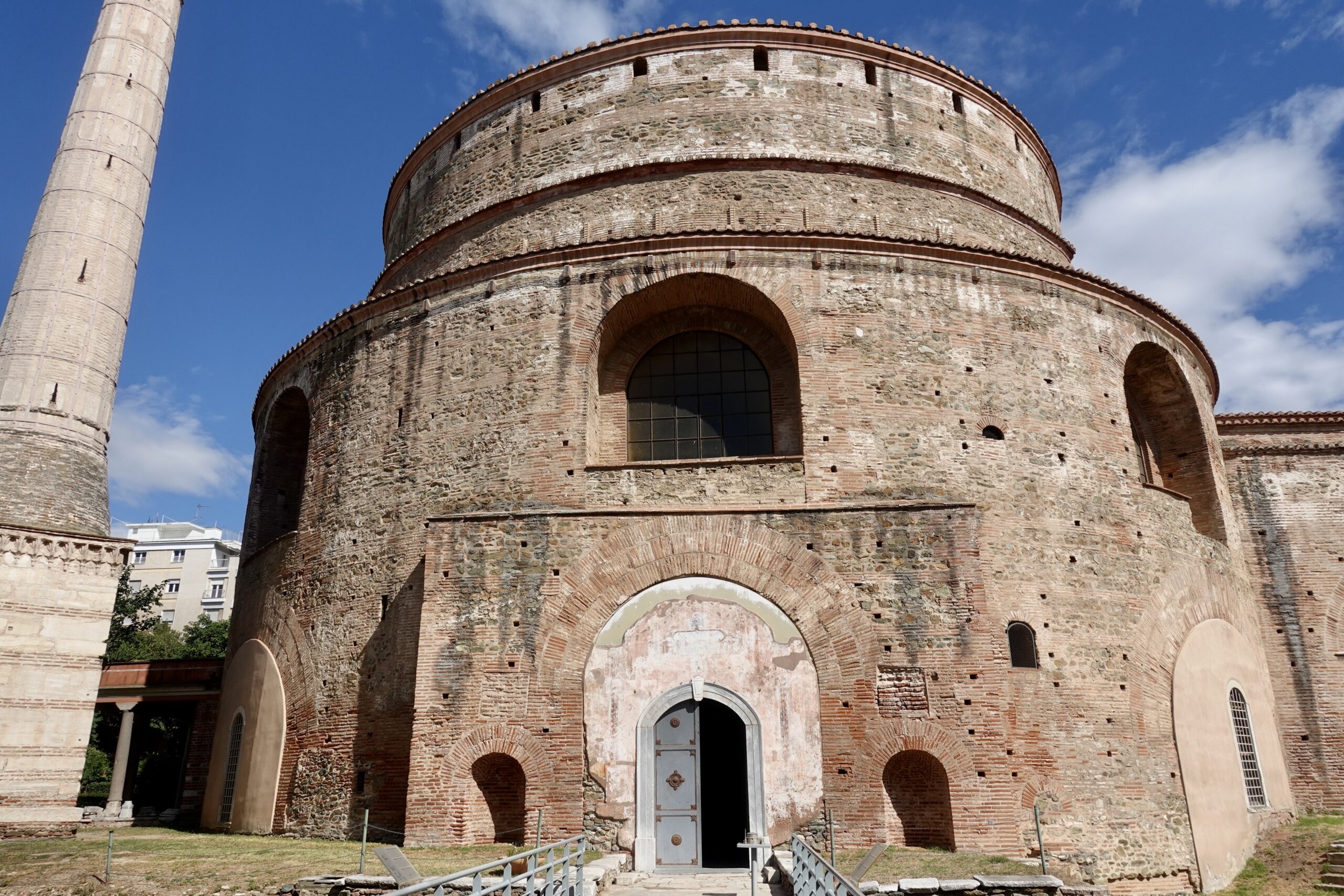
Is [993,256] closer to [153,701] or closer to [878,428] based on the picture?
[878,428]

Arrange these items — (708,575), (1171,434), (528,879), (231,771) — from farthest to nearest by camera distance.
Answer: (1171,434) < (231,771) < (708,575) < (528,879)

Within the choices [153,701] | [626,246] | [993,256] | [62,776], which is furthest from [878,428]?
[153,701]

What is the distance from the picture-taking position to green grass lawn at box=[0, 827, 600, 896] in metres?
8.72

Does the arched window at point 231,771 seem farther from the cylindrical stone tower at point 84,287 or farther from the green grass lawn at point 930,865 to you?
the green grass lawn at point 930,865

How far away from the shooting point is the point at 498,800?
1091 cm

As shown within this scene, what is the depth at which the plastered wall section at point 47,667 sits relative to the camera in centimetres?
1314

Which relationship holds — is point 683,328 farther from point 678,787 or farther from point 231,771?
point 231,771

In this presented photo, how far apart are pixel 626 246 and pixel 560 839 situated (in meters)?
7.58

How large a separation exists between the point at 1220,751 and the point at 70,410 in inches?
718

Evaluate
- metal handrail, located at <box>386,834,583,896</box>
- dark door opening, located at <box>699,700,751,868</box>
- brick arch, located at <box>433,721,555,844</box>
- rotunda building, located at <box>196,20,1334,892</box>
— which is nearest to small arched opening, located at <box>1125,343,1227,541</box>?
rotunda building, located at <box>196,20,1334,892</box>

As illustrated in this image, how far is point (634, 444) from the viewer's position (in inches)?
526

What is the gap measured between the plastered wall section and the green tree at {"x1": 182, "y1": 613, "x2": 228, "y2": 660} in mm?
23224

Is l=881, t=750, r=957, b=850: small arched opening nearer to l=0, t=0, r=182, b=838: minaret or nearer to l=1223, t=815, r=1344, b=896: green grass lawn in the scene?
l=1223, t=815, r=1344, b=896: green grass lawn

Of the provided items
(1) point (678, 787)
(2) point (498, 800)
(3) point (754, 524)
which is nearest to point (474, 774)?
(2) point (498, 800)
